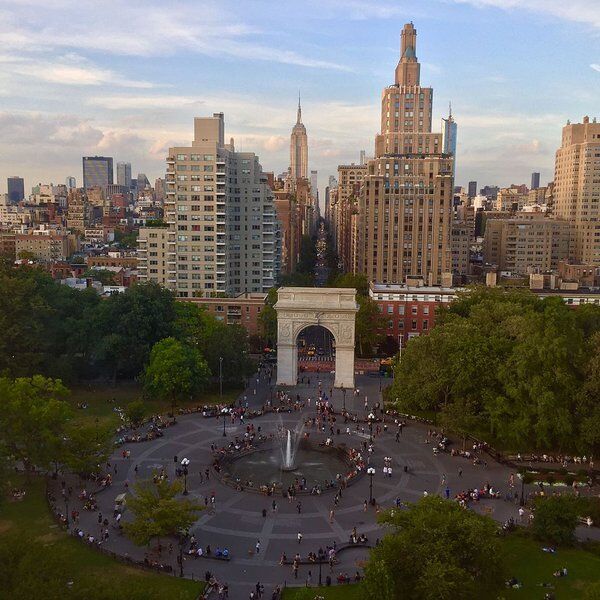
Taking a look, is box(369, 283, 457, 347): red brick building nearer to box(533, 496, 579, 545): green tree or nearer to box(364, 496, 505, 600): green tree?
box(533, 496, 579, 545): green tree

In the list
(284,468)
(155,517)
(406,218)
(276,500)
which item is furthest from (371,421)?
(406,218)

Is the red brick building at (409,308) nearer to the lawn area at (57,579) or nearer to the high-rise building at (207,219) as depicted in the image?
the high-rise building at (207,219)

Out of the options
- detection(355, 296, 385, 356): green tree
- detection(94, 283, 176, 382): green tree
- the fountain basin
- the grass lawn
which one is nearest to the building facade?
detection(355, 296, 385, 356): green tree

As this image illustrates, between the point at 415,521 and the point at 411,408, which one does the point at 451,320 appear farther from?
the point at 415,521

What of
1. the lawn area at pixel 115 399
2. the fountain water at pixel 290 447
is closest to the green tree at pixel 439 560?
the fountain water at pixel 290 447

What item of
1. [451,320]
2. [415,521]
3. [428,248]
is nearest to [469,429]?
[451,320]

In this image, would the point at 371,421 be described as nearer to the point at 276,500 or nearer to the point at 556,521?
the point at 276,500
